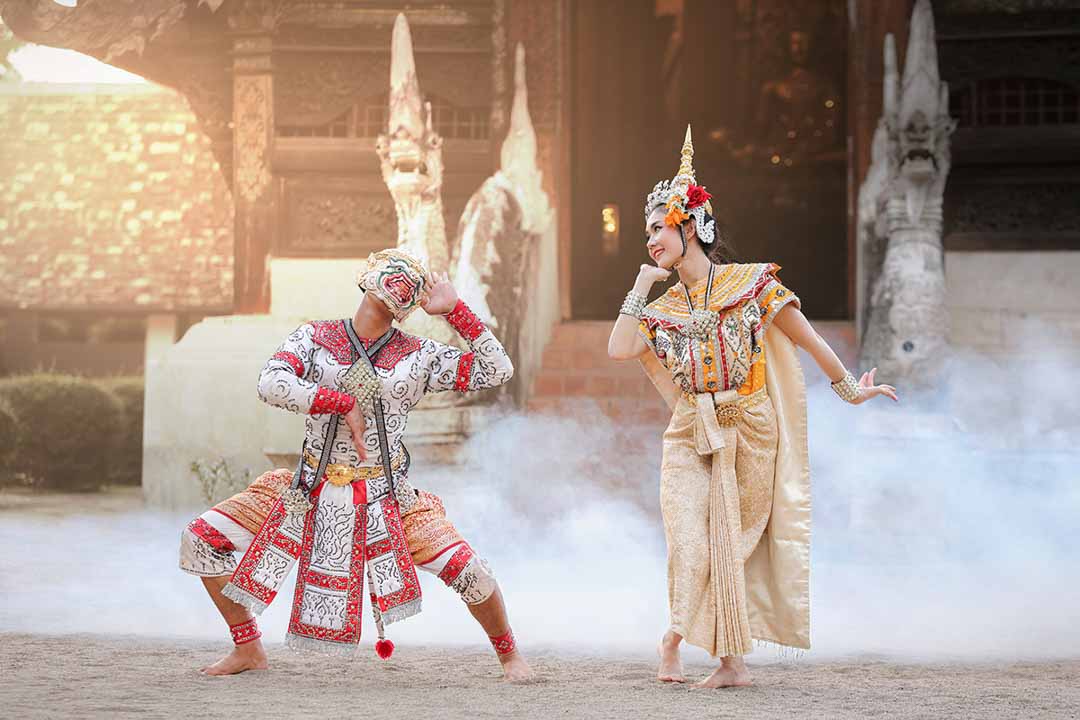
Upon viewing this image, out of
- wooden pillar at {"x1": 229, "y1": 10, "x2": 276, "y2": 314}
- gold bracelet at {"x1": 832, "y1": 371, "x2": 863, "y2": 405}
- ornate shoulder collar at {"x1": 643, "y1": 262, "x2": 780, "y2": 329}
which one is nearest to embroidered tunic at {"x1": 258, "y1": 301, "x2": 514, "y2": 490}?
ornate shoulder collar at {"x1": 643, "y1": 262, "x2": 780, "y2": 329}

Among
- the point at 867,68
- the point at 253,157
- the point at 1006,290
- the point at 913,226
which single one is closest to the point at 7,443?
the point at 253,157

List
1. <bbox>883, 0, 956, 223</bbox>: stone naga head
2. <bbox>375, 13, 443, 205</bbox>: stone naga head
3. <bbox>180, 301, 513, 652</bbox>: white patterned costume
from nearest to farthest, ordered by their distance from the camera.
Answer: <bbox>180, 301, 513, 652</bbox>: white patterned costume → <bbox>375, 13, 443, 205</bbox>: stone naga head → <bbox>883, 0, 956, 223</bbox>: stone naga head

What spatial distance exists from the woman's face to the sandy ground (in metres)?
1.49

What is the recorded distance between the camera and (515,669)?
473 cm

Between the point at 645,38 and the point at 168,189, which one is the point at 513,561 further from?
A: the point at 645,38

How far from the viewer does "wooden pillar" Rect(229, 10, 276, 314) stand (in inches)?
458

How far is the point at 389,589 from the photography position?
4660 millimetres

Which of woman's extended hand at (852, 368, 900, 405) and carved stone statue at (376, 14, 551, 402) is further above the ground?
carved stone statue at (376, 14, 551, 402)

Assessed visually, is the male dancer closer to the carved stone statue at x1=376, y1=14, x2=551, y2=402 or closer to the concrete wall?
the carved stone statue at x1=376, y1=14, x2=551, y2=402

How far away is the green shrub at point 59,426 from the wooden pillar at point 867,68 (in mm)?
7432

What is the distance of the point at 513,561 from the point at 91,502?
5874 mm

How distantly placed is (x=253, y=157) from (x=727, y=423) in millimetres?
7689

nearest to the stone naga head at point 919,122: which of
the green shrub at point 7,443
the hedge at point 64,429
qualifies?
the hedge at point 64,429

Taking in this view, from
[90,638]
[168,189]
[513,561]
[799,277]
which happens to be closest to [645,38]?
[799,277]
